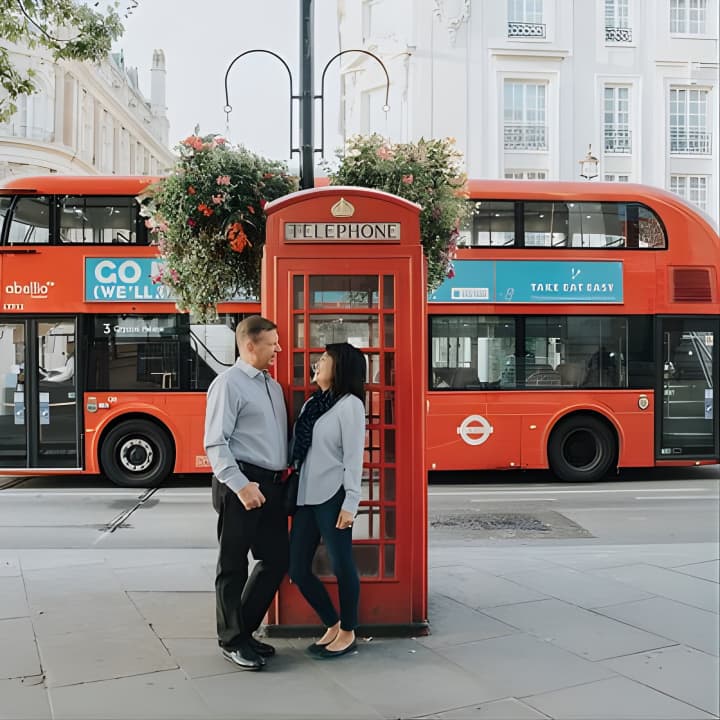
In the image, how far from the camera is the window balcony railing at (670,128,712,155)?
23672 mm

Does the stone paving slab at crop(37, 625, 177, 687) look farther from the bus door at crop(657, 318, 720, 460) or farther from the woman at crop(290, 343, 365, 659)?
the bus door at crop(657, 318, 720, 460)

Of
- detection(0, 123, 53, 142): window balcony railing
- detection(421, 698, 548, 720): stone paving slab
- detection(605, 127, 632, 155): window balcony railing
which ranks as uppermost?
detection(0, 123, 53, 142): window balcony railing

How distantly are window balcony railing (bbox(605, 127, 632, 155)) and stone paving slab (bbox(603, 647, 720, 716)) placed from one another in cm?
2062

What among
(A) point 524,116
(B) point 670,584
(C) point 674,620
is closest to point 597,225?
(B) point 670,584

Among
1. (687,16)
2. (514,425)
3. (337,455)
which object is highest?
(687,16)

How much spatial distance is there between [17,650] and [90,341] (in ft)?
24.8

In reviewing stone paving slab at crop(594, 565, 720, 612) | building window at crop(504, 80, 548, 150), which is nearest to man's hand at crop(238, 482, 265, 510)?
stone paving slab at crop(594, 565, 720, 612)

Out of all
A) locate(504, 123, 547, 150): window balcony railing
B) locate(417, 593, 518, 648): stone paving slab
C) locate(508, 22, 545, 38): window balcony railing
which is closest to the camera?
locate(417, 593, 518, 648): stone paving slab

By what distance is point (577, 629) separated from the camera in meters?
5.39

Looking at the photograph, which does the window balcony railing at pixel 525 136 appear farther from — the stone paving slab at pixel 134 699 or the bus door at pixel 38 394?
the stone paving slab at pixel 134 699

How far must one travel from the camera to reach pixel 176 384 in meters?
12.2

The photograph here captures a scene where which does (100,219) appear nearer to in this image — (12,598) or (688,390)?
(12,598)

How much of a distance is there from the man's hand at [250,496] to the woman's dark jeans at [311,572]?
1.22 feet

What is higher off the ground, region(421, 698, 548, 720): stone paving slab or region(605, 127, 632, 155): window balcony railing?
region(605, 127, 632, 155): window balcony railing
